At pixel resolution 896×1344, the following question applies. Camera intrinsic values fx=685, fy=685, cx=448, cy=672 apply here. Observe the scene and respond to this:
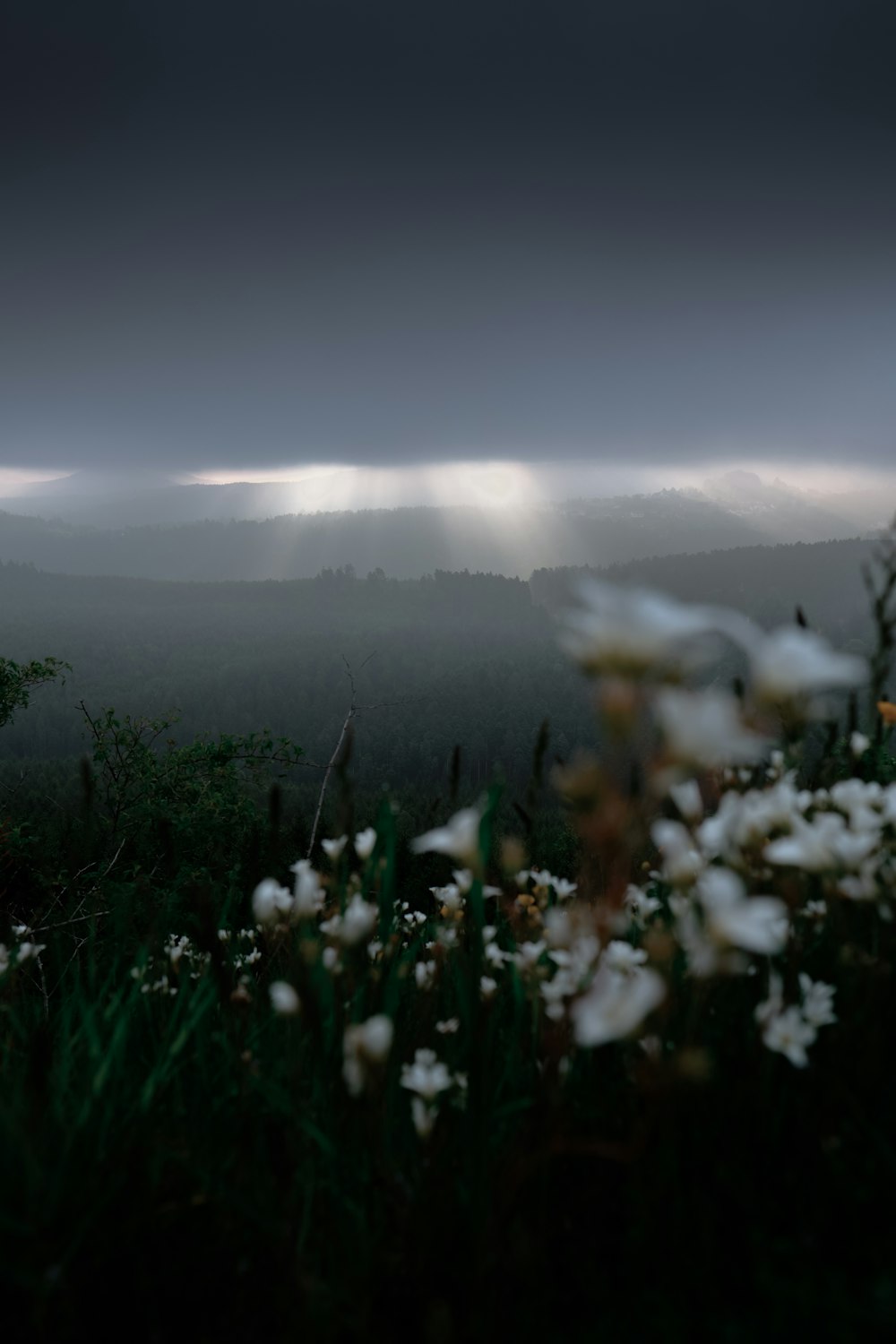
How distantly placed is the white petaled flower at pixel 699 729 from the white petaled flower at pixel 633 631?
61mm

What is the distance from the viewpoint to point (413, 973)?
310 centimetres

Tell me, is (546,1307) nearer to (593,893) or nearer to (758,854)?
(593,893)

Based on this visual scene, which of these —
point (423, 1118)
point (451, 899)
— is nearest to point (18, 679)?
point (451, 899)

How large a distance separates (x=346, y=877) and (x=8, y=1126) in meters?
1.03

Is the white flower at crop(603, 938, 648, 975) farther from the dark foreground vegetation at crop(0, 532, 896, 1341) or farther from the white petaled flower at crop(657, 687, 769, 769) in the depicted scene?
the white petaled flower at crop(657, 687, 769, 769)

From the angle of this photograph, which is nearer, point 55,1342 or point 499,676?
point 55,1342

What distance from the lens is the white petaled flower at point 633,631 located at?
108 cm

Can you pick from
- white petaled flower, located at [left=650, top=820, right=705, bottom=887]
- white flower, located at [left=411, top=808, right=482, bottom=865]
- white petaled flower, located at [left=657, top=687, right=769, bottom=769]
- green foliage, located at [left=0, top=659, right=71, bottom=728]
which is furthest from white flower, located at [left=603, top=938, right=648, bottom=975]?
green foliage, located at [left=0, top=659, right=71, bottom=728]

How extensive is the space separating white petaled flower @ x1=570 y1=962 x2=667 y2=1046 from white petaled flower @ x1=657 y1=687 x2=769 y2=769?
0.40m

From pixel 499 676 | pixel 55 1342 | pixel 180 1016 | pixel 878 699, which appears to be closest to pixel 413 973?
pixel 180 1016

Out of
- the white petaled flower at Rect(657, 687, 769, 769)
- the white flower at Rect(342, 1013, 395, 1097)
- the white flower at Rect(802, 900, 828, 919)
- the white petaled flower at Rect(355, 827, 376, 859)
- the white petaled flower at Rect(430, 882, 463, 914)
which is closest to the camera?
the white petaled flower at Rect(657, 687, 769, 769)

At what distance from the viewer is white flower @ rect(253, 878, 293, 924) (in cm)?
210

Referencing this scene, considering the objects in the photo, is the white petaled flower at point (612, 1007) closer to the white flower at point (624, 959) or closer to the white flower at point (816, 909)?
the white flower at point (624, 959)

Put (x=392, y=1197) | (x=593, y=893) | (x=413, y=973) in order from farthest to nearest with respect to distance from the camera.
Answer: (x=413, y=973)
(x=593, y=893)
(x=392, y=1197)
